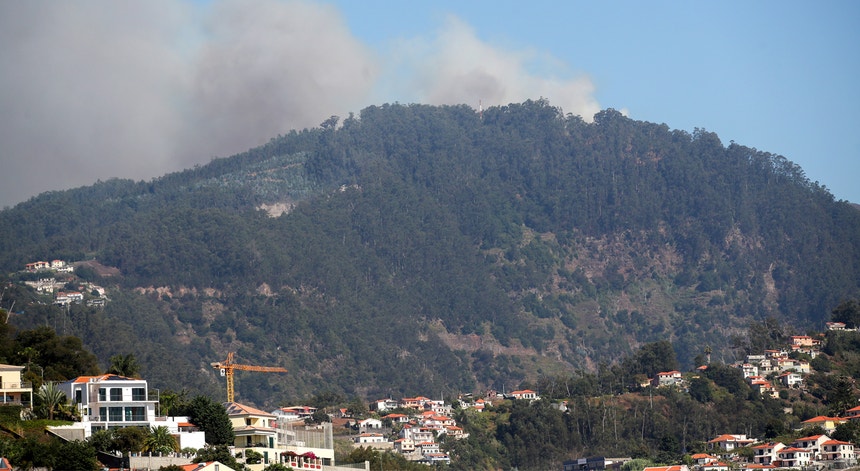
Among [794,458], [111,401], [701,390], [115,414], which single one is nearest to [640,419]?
[701,390]

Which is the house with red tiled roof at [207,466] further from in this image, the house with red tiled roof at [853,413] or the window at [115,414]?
the house with red tiled roof at [853,413]

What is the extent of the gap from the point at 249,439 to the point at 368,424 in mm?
87992

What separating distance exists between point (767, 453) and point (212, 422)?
78.9 meters

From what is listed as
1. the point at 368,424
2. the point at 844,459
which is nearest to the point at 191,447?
the point at 844,459

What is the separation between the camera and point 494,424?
19112 cm

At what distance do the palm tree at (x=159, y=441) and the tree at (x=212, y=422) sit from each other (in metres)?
5.38

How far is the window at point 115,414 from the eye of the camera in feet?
273

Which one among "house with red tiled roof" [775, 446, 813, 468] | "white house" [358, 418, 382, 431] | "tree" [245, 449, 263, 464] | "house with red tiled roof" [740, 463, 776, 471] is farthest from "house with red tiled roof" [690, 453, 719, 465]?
"tree" [245, 449, 263, 464]

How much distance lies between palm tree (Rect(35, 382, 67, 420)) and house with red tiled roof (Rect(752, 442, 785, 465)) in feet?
278

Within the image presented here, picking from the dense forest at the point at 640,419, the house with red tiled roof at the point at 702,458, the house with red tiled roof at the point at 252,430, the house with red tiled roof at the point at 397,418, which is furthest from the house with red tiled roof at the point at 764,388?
the house with red tiled roof at the point at 252,430

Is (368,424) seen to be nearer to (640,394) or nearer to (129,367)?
(640,394)

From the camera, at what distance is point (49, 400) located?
81.6 metres

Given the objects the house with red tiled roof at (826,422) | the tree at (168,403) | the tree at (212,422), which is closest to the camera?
the tree at (212,422)

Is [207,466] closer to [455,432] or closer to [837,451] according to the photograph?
[837,451]
